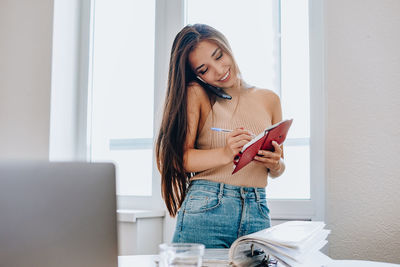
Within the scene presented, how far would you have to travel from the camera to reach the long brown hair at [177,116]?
1366mm

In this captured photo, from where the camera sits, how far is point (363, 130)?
1.53 metres

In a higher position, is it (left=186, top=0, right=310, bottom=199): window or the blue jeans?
(left=186, top=0, right=310, bottom=199): window

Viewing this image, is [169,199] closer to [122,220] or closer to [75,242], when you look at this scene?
[122,220]

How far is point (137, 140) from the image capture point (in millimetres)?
2211

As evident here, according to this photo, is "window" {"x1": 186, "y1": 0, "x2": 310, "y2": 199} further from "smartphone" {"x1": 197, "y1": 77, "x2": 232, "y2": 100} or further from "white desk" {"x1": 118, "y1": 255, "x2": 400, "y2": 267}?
"white desk" {"x1": 118, "y1": 255, "x2": 400, "y2": 267}

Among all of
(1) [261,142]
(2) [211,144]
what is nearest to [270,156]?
(1) [261,142]

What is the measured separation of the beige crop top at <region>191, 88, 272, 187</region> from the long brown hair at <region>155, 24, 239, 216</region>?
0.30 ft

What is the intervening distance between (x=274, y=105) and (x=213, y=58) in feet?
0.93

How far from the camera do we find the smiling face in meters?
1.49

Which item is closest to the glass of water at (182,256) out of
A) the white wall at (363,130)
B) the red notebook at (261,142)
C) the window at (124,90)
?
the red notebook at (261,142)

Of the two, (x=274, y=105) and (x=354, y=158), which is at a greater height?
(x=274, y=105)

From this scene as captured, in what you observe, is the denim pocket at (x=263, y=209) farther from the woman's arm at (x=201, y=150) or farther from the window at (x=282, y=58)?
the window at (x=282, y=58)

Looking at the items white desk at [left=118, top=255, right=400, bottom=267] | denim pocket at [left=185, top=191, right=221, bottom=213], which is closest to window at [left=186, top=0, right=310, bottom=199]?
denim pocket at [left=185, top=191, right=221, bottom=213]

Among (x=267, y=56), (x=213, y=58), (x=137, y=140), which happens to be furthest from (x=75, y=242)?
(x=137, y=140)
